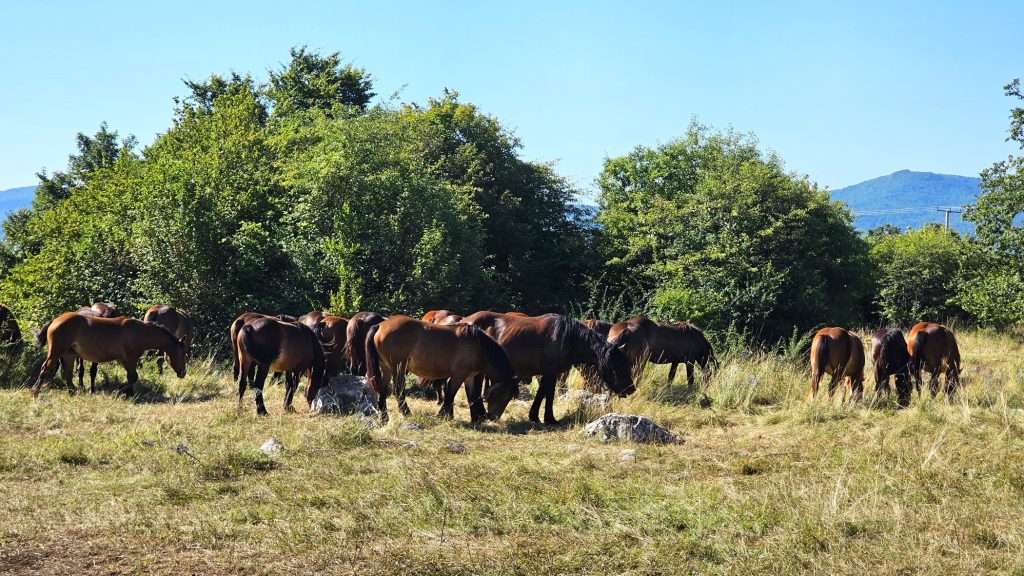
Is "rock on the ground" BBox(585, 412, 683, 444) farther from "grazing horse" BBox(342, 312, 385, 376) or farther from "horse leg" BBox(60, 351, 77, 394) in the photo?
"horse leg" BBox(60, 351, 77, 394)

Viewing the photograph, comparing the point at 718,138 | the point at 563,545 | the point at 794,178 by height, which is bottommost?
the point at 563,545

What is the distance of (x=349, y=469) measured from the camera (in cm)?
864

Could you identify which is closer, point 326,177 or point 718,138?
point 326,177

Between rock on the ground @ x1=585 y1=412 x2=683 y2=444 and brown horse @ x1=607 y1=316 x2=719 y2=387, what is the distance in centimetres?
464

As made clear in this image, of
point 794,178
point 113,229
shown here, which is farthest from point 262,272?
point 794,178

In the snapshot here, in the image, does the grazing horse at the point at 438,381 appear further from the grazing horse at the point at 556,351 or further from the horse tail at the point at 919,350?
the horse tail at the point at 919,350

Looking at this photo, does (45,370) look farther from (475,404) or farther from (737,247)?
(737,247)

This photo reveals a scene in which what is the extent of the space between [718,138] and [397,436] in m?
21.8

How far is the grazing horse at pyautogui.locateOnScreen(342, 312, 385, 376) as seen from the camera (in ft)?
43.2

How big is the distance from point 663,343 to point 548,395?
5.05 metres

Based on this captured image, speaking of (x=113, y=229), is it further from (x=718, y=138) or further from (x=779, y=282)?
(x=718, y=138)

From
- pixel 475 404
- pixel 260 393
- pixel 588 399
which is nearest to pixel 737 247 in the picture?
pixel 588 399

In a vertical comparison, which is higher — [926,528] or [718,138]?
[718,138]

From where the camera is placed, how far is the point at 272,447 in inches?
367
